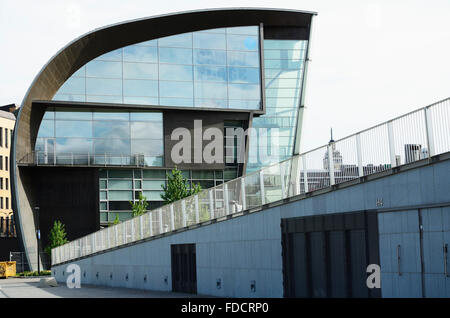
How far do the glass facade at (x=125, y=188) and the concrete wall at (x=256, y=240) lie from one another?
19438mm

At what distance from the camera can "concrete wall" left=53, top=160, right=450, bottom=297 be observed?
1519cm

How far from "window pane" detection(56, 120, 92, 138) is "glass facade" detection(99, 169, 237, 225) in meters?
3.19

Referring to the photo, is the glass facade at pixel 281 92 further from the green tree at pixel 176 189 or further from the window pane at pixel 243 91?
the green tree at pixel 176 189

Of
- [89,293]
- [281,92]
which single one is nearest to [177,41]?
[281,92]

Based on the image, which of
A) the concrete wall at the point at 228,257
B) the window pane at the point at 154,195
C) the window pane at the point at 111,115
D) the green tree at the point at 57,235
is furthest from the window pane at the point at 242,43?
the concrete wall at the point at 228,257

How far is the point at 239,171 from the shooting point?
184 feet

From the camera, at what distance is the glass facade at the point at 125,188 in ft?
180

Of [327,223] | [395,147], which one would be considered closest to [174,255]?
[327,223]

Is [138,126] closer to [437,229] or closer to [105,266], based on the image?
[105,266]

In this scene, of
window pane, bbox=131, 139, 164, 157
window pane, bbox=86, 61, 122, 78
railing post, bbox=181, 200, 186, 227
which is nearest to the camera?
railing post, bbox=181, 200, 186, 227

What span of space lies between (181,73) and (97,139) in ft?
26.2

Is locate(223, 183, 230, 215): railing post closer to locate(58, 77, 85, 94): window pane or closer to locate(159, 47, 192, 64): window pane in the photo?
locate(58, 77, 85, 94): window pane

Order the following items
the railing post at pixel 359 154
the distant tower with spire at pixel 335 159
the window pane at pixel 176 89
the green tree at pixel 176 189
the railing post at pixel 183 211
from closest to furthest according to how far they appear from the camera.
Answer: the railing post at pixel 359 154
the distant tower with spire at pixel 335 159
the railing post at pixel 183 211
the green tree at pixel 176 189
the window pane at pixel 176 89

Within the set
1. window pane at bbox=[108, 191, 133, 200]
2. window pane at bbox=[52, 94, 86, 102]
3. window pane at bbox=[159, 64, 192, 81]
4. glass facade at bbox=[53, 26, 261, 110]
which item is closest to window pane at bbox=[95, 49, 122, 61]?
glass facade at bbox=[53, 26, 261, 110]
